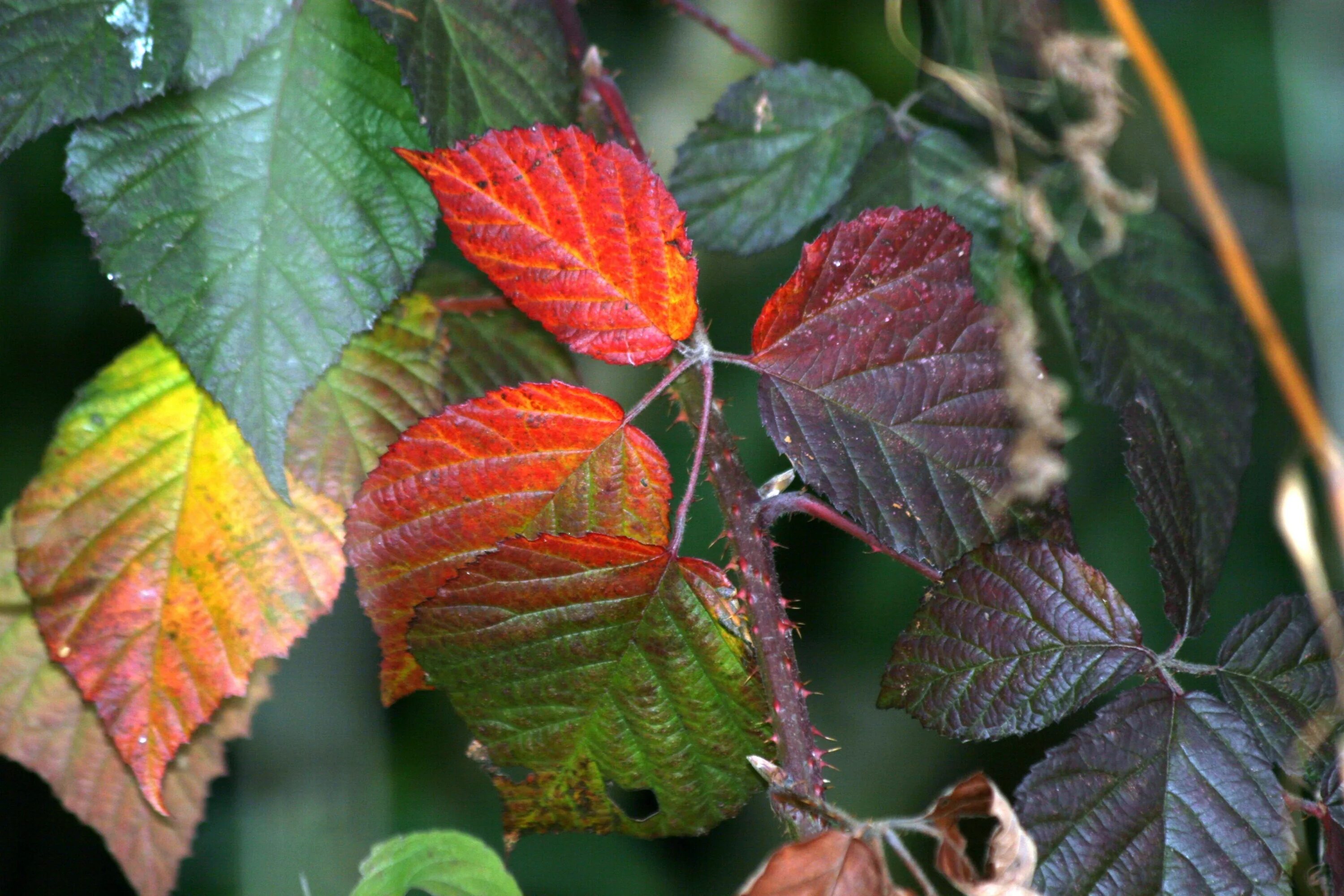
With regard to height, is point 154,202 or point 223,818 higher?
point 154,202

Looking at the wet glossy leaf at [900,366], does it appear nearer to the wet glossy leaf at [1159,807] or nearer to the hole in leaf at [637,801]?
the wet glossy leaf at [1159,807]

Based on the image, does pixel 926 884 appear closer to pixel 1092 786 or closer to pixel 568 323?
pixel 1092 786

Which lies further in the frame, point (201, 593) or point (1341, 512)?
point (201, 593)

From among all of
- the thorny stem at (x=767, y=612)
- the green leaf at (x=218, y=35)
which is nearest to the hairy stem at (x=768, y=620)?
the thorny stem at (x=767, y=612)

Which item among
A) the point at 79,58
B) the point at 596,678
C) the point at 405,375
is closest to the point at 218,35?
the point at 79,58

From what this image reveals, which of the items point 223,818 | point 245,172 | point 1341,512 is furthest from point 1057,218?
point 223,818

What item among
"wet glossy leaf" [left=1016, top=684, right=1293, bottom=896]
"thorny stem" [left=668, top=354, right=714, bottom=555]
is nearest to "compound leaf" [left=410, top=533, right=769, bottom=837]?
"thorny stem" [left=668, top=354, right=714, bottom=555]

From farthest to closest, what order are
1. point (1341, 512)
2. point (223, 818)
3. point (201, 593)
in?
point (223, 818) < point (201, 593) < point (1341, 512)

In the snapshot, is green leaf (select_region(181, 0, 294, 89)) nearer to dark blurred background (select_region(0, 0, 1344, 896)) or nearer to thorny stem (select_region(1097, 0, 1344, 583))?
dark blurred background (select_region(0, 0, 1344, 896))
